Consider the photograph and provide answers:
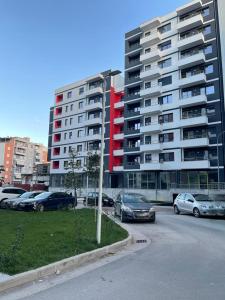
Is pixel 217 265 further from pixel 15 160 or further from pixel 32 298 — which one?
pixel 15 160

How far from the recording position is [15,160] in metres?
126

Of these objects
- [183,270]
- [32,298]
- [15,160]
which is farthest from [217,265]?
[15,160]

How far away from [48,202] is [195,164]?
1034 inches

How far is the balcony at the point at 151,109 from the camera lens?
167 feet

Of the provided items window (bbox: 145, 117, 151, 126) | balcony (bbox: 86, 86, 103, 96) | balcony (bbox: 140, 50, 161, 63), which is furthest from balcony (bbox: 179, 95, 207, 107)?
balcony (bbox: 86, 86, 103, 96)

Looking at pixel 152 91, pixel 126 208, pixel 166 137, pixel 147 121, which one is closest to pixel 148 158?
pixel 166 137

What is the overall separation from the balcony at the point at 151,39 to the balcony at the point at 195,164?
21235 millimetres

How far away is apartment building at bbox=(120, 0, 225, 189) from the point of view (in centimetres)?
4534

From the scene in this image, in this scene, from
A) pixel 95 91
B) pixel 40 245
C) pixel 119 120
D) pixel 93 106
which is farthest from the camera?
pixel 95 91

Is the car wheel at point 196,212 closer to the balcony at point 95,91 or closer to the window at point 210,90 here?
the window at point 210,90

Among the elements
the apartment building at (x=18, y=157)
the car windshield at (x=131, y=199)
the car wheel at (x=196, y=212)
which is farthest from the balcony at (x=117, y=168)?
the apartment building at (x=18, y=157)

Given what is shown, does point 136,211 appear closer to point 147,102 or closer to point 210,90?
point 210,90

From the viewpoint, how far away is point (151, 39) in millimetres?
54438

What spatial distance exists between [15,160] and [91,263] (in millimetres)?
123489
